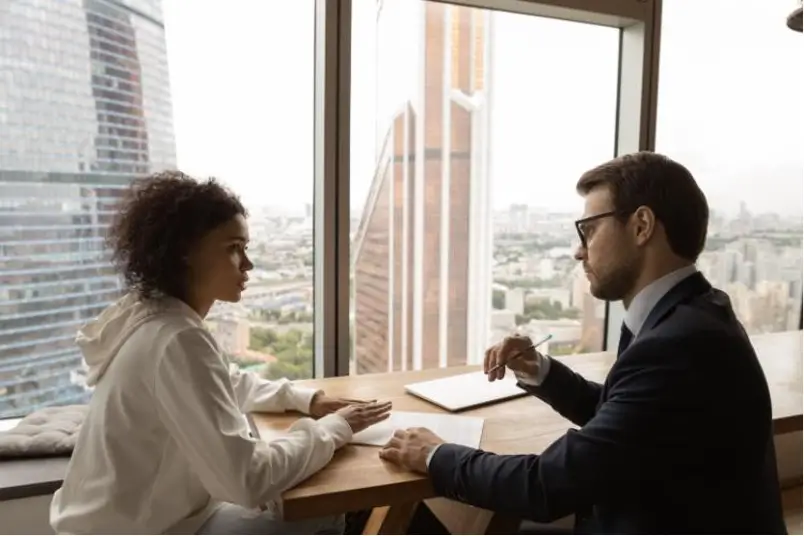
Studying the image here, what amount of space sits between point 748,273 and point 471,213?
1.49 m

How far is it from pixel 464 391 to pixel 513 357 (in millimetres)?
194

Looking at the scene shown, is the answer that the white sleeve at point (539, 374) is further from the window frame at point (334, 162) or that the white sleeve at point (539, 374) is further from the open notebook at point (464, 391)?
the window frame at point (334, 162)

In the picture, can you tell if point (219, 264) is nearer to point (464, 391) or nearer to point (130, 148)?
point (464, 391)

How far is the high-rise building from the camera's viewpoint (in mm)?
1783

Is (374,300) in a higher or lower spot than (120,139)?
lower

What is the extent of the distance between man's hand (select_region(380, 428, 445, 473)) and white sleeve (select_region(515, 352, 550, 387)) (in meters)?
0.36

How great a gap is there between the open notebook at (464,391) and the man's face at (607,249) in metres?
0.47

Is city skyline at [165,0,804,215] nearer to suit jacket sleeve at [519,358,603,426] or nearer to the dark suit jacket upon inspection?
suit jacket sleeve at [519,358,603,426]

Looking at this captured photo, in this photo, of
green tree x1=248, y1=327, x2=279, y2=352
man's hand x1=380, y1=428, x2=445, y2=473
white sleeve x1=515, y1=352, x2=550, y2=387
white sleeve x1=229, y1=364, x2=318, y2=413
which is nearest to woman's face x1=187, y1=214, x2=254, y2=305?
white sleeve x1=229, y1=364, x2=318, y2=413

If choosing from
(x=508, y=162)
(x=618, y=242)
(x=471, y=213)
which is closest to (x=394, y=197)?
(x=471, y=213)

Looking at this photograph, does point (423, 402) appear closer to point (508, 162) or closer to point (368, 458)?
point (368, 458)

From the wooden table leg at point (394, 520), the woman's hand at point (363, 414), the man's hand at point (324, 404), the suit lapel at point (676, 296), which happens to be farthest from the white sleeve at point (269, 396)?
the suit lapel at point (676, 296)

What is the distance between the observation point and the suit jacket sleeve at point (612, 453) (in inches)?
40.4

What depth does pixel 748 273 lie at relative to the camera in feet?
9.86
